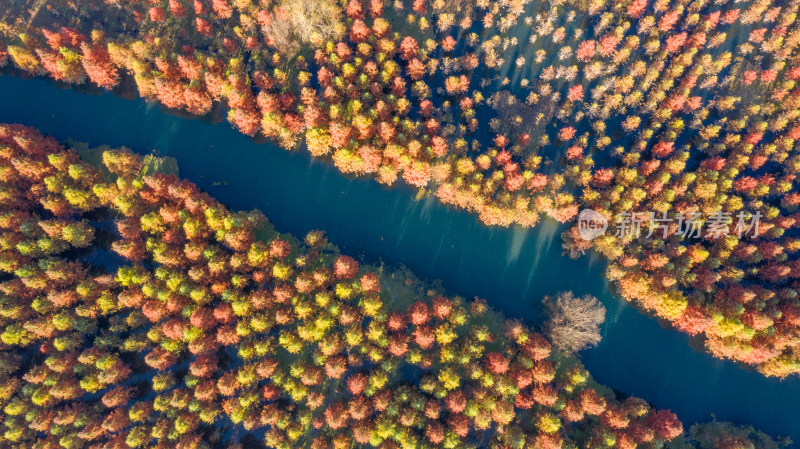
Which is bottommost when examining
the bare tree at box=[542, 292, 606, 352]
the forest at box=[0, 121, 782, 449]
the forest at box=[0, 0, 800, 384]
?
the forest at box=[0, 121, 782, 449]

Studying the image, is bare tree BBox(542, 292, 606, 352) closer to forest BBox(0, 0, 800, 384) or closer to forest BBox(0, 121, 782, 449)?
forest BBox(0, 121, 782, 449)

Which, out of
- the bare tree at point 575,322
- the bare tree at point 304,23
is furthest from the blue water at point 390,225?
the bare tree at point 304,23

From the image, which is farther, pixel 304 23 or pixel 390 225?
pixel 390 225

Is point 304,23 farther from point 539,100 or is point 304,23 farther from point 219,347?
point 219,347

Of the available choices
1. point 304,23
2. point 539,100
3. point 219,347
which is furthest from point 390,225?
point 304,23

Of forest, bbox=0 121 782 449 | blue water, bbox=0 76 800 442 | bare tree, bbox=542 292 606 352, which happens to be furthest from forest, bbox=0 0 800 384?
forest, bbox=0 121 782 449

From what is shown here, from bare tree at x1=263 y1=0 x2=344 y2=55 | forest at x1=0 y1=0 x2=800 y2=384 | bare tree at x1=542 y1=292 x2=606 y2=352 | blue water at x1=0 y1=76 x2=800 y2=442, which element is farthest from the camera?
blue water at x1=0 y1=76 x2=800 y2=442

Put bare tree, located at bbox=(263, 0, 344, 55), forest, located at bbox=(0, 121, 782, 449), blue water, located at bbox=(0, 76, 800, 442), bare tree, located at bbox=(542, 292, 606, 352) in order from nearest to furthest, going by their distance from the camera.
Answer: forest, located at bbox=(0, 121, 782, 449)
bare tree, located at bbox=(542, 292, 606, 352)
bare tree, located at bbox=(263, 0, 344, 55)
blue water, located at bbox=(0, 76, 800, 442)
